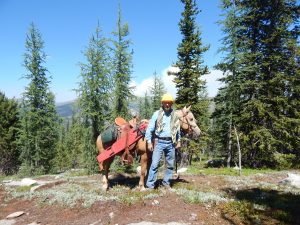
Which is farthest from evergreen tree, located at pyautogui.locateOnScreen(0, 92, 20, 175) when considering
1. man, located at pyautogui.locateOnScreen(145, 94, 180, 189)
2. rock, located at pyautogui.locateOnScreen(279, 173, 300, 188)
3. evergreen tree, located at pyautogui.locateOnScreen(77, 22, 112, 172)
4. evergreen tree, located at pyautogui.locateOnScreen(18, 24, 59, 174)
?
rock, located at pyautogui.locateOnScreen(279, 173, 300, 188)

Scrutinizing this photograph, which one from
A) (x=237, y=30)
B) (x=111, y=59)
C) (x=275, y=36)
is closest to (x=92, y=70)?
(x=111, y=59)

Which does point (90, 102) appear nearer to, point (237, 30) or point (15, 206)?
point (237, 30)

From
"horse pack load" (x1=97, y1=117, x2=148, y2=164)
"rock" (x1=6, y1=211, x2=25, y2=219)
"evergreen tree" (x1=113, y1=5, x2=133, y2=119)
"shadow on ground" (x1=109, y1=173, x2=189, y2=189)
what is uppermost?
"evergreen tree" (x1=113, y1=5, x2=133, y2=119)

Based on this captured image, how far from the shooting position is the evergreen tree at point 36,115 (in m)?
32.0

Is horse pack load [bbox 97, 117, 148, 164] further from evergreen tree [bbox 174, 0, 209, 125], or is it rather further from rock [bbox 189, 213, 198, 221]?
evergreen tree [bbox 174, 0, 209, 125]

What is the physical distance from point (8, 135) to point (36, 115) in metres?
9.70

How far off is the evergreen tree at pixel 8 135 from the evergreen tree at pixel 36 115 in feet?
21.6

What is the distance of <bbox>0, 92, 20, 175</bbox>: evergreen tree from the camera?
37906mm

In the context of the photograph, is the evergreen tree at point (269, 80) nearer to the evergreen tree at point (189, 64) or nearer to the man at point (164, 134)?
the evergreen tree at point (189, 64)

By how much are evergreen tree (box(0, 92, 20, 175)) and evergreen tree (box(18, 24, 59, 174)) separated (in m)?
6.59

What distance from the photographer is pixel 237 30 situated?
2594cm

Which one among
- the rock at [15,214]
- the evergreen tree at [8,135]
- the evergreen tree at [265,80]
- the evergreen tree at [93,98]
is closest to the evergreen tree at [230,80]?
the evergreen tree at [265,80]

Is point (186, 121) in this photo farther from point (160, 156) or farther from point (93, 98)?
point (93, 98)

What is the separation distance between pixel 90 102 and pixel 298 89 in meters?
17.1
